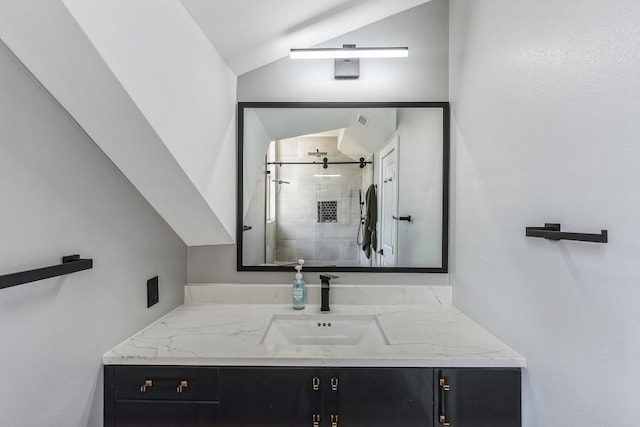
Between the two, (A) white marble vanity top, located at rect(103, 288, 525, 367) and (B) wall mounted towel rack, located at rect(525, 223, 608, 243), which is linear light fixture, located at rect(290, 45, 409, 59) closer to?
(B) wall mounted towel rack, located at rect(525, 223, 608, 243)

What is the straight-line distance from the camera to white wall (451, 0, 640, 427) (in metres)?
0.79

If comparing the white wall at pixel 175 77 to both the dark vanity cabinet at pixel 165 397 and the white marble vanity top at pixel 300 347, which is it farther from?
the dark vanity cabinet at pixel 165 397

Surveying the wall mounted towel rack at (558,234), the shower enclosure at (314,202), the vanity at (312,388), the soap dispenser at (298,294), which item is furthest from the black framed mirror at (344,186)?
the wall mounted towel rack at (558,234)

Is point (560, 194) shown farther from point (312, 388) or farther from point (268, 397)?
point (268, 397)

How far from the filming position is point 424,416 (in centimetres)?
122

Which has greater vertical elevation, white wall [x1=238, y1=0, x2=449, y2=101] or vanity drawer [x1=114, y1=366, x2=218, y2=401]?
white wall [x1=238, y1=0, x2=449, y2=101]

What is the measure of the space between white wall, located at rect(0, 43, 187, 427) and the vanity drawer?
0.12 metres

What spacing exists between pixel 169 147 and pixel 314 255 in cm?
99

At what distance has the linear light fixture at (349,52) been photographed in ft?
5.49

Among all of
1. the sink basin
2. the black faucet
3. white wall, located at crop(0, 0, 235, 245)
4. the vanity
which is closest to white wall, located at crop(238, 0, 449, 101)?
white wall, located at crop(0, 0, 235, 245)

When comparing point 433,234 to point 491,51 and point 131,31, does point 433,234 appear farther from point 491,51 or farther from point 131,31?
point 131,31

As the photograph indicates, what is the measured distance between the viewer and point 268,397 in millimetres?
1219

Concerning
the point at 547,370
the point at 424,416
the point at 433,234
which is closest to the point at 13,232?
the point at 424,416

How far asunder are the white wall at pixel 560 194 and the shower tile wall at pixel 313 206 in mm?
610
